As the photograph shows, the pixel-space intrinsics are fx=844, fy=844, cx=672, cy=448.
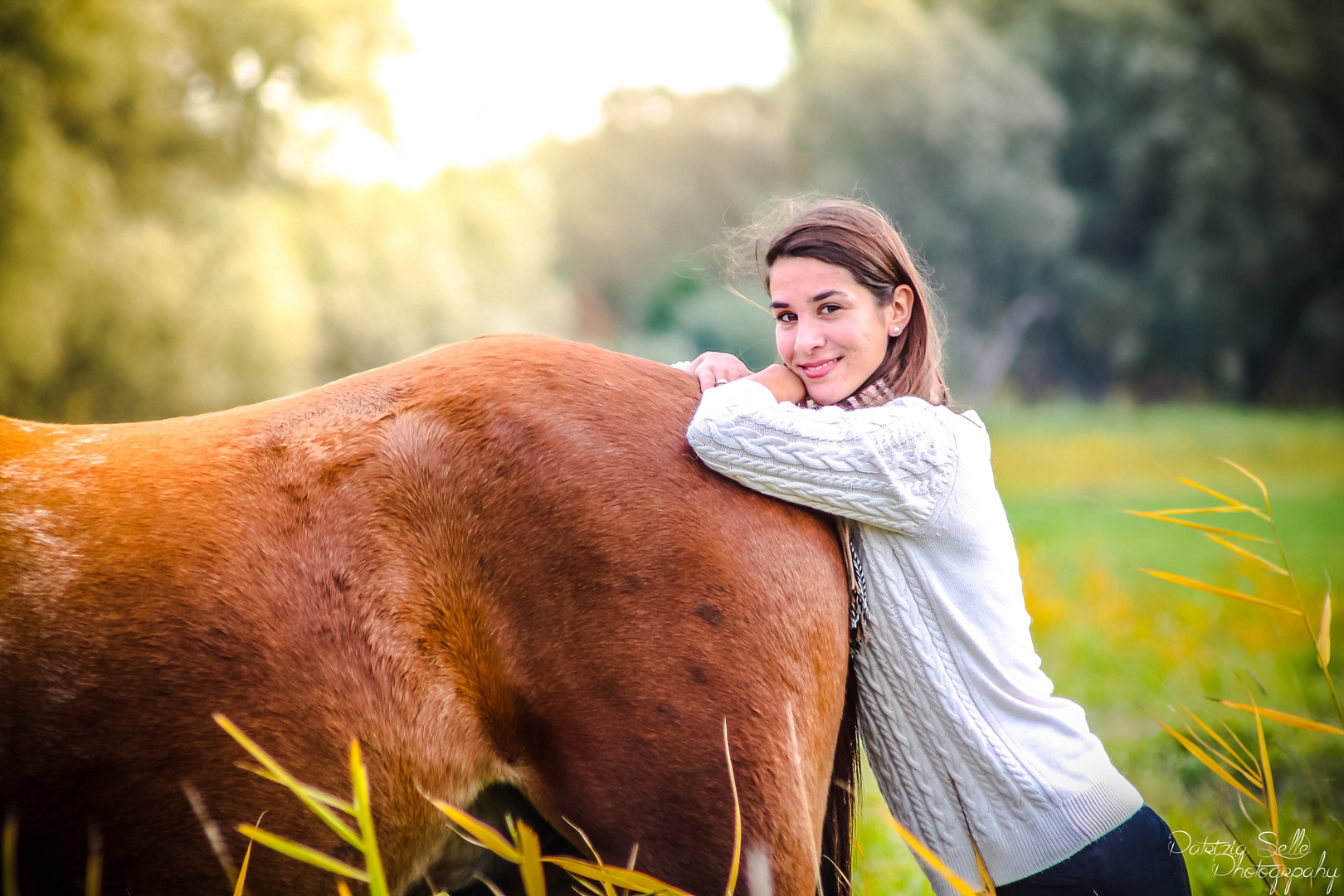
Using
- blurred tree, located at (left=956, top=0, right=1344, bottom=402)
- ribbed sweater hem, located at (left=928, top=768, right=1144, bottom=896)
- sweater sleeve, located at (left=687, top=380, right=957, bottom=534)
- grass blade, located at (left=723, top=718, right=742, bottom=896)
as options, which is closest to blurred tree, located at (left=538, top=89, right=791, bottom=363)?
blurred tree, located at (left=956, top=0, right=1344, bottom=402)

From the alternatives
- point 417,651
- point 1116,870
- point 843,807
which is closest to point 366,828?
point 417,651

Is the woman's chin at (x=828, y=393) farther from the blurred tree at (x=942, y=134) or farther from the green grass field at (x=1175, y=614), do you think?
the blurred tree at (x=942, y=134)

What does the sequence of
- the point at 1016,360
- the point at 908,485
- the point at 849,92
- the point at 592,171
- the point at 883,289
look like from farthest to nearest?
the point at 592,171 → the point at 1016,360 → the point at 849,92 → the point at 883,289 → the point at 908,485

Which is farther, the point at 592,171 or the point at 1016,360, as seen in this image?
the point at 592,171

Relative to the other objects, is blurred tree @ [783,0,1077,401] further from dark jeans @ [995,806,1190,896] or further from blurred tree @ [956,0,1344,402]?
dark jeans @ [995,806,1190,896]

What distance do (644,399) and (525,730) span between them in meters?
0.65

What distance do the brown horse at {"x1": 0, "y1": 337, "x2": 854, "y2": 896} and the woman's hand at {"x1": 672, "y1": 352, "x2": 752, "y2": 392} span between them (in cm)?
29

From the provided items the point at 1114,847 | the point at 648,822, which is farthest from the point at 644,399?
the point at 1114,847

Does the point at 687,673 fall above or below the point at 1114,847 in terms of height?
above

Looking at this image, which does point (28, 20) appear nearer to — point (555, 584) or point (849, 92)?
point (555, 584)

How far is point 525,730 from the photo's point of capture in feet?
4.82

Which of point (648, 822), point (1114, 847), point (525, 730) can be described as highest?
point (525, 730)

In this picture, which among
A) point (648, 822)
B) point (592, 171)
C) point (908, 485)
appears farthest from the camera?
point (592, 171)

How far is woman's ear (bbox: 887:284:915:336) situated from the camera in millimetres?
1850
